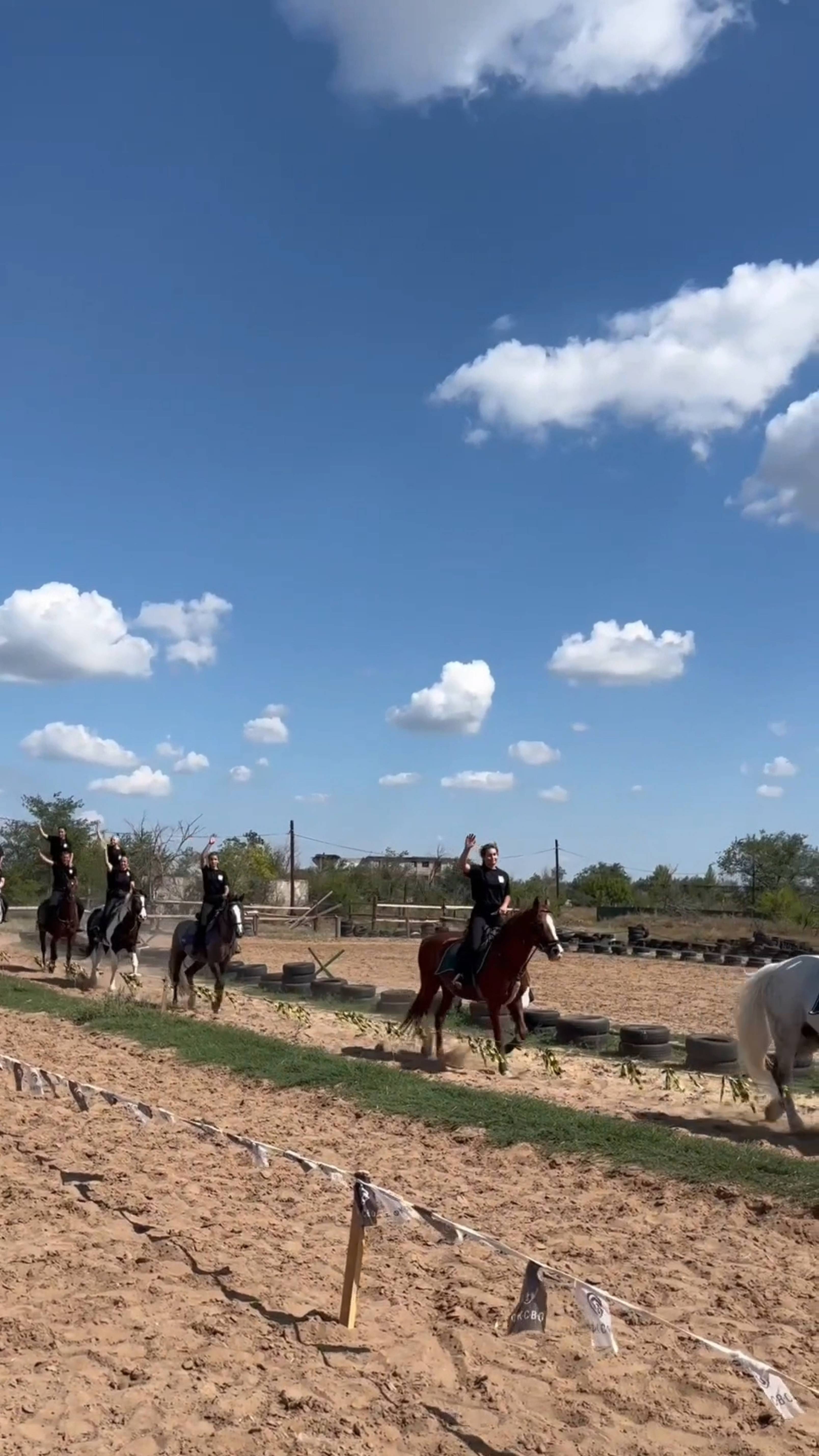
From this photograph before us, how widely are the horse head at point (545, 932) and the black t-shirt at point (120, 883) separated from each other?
920 centimetres

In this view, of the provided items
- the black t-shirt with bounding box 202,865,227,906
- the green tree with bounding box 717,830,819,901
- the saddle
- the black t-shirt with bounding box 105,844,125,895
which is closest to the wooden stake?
the saddle

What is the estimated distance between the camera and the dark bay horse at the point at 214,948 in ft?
55.9

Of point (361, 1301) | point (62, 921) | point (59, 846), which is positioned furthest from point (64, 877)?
point (361, 1301)

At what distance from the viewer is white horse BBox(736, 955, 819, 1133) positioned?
392 inches

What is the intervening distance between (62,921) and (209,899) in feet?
19.6

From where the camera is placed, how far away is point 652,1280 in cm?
599

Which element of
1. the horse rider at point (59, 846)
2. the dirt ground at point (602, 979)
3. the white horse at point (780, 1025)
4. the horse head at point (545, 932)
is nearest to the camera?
the white horse at point (780, 1025)

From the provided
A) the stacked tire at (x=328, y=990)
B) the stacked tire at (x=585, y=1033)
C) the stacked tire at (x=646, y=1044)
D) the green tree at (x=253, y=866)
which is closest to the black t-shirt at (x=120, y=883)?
the stacked tire at (x=328, y=990)

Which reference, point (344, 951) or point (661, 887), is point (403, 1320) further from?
point (661, 887)

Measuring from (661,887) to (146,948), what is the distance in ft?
119

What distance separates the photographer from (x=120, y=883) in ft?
63.7

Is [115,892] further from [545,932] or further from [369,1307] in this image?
[369,1307]

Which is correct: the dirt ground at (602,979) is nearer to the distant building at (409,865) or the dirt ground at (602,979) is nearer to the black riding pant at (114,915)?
the black riding pant at (114,915)

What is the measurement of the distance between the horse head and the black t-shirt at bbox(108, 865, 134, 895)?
920 cm
